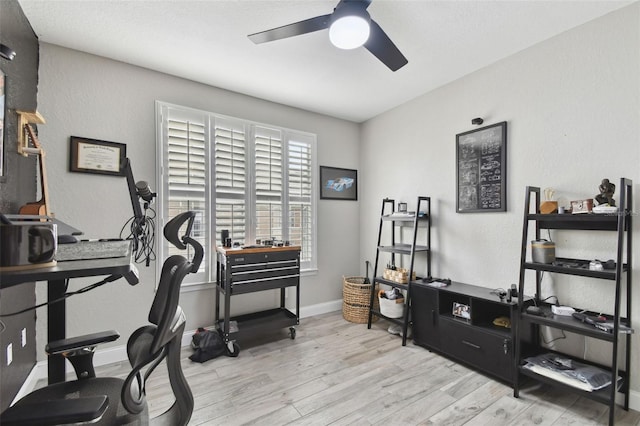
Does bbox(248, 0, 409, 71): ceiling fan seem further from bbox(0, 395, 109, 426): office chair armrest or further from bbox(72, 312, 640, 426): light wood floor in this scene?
bbox(72, 312, 640, 426): light wood floor

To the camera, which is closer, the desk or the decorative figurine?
the desk

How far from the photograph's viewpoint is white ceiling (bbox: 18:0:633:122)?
193 cm

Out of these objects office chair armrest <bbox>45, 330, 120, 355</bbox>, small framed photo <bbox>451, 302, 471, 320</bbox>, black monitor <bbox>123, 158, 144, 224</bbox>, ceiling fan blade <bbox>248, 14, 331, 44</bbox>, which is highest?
ceiling fan blade <bbox>248, 14, 331, 44</bbox>

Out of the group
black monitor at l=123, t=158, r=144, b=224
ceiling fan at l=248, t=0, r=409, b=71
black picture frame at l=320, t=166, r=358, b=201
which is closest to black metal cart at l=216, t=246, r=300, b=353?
black monitor at l=123, t=158, r=144, b=224

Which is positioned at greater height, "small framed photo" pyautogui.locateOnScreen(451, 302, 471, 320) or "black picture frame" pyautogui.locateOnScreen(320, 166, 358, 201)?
"black picture frame" pyautogui.locateOnScreen(320, 166, 358, 201)

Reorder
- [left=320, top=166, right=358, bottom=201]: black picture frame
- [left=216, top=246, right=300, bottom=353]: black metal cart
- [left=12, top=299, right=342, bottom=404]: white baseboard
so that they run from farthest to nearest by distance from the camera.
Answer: [left=320, top=166, right=358, bottom=201]: black picture frame < [left=216, top=246, right=300, bottom=353]: black metal cart < [left=12, top=299, right=342, bottom=404]: white baseboard

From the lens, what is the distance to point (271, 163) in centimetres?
345

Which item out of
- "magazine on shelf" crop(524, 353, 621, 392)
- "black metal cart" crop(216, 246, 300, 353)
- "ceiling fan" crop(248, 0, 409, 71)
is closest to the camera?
"ceiling fan" crop(248, 0, 409, 71)

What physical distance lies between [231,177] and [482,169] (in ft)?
8.49

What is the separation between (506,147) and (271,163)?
2444 mm

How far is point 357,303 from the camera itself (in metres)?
3.52

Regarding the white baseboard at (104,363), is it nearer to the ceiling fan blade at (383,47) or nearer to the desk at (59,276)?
the desk at (59,276)

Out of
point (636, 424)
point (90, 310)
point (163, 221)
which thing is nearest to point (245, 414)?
point (90, 310)

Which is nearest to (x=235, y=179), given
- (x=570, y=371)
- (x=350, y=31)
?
(x=350, y=31)
